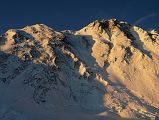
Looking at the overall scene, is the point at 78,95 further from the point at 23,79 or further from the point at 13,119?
the point at 13,119

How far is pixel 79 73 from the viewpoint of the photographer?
345ft

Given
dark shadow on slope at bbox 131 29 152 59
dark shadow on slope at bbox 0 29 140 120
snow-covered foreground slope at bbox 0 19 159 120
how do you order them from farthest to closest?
dark shadow on slope at bbox 131 29 152 59 < dark shadow on slope at bbox 0 29 140 120 < snow-covered foreground slope at bbox 0 19 159 120

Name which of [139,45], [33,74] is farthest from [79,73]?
[139,45]

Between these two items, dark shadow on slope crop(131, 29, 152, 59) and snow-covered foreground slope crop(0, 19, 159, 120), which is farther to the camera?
dark shadow on slope crop(131, 29, 152, 59)

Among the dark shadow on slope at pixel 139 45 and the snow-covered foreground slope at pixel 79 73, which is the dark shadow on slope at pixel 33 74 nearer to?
the snow-covered foreground slope at pixel 79 73

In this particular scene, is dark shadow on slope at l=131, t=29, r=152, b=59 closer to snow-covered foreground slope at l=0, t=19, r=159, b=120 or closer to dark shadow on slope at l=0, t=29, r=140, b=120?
snow-covered foreground slope at l=0, t=19, r=159, b=120

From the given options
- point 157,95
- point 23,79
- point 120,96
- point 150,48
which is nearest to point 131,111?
point 120,96

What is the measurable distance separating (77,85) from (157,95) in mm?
19010

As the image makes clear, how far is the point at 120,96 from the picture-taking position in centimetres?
9988

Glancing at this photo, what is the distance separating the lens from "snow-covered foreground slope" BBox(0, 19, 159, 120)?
3605 inches

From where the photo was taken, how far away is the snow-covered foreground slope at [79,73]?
3605 inches

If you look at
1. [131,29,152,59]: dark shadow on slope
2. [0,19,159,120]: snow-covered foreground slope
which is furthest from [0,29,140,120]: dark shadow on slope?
[131,29,152,59]: dark shadow on slope

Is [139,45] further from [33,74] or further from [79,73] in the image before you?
[33,74]

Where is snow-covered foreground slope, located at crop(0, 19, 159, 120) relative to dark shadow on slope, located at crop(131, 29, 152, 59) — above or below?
below
